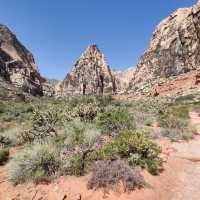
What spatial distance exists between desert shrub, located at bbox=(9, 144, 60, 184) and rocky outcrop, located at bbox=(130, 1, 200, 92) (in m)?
57.5

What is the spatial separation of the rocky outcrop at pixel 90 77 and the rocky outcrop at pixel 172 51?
21160 mm

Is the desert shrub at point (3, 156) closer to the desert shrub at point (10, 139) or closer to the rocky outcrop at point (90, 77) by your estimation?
the desert shrub at point (10, 139)

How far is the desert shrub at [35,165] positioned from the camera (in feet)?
23.6

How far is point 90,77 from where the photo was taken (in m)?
101

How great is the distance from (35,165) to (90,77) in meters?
94.2

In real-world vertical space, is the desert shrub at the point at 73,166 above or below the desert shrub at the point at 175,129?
below

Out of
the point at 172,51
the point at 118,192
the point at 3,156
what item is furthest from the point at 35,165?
the point at 172,51

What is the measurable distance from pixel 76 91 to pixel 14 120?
275 feet

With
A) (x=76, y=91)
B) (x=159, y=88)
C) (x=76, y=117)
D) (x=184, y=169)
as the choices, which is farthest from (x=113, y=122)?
(x=76, y=91)

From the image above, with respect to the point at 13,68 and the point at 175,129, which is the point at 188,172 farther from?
the point at 13,68

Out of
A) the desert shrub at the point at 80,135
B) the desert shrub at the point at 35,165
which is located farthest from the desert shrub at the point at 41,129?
the desert shrub at the point at 35,165

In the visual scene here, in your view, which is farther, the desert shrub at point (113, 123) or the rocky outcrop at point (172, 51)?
the rocky outcrop at point (172, 51)

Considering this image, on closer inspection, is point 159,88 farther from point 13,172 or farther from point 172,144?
point 13,172

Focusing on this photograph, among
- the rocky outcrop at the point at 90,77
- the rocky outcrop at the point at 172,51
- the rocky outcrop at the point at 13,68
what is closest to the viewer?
the rocky outcrop at the point at 172,51
